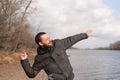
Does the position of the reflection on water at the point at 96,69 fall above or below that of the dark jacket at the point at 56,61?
below

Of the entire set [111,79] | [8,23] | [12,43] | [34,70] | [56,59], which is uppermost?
[56,59]

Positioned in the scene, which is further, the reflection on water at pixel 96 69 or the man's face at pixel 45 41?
the reflection on water at pixel 96 69

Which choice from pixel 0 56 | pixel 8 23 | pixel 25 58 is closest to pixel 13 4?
pixel 8 23

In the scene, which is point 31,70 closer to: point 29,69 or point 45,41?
point 29,69

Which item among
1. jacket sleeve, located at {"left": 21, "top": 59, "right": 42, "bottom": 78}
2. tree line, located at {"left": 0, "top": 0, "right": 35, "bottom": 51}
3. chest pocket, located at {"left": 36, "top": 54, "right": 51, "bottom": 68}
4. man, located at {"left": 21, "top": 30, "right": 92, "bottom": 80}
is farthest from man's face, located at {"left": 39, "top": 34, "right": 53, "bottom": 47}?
tree line, located at {"left": 0, "top": 0, "right": 35, "bottom": 51}

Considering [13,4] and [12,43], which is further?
[12,43]

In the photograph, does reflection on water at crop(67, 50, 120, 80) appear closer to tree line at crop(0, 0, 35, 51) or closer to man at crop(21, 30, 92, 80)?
tree line at crop(0, 0, 35, 51)

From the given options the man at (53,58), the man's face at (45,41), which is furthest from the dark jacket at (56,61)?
the man's face at (45,41)

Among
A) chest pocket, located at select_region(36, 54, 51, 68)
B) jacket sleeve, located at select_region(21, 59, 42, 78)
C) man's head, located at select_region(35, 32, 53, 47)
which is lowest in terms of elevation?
jacket sleeve, located at select_region(21, 59, 42, 78)

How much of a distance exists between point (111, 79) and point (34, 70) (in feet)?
71.2

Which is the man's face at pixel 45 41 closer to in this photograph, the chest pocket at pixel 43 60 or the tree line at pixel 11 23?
the chest pocket at pixel 43 60

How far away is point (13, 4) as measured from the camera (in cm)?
4472

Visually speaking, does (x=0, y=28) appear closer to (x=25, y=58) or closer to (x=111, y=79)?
(x=111, y=79)

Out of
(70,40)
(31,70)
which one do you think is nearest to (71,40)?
(70,40)
